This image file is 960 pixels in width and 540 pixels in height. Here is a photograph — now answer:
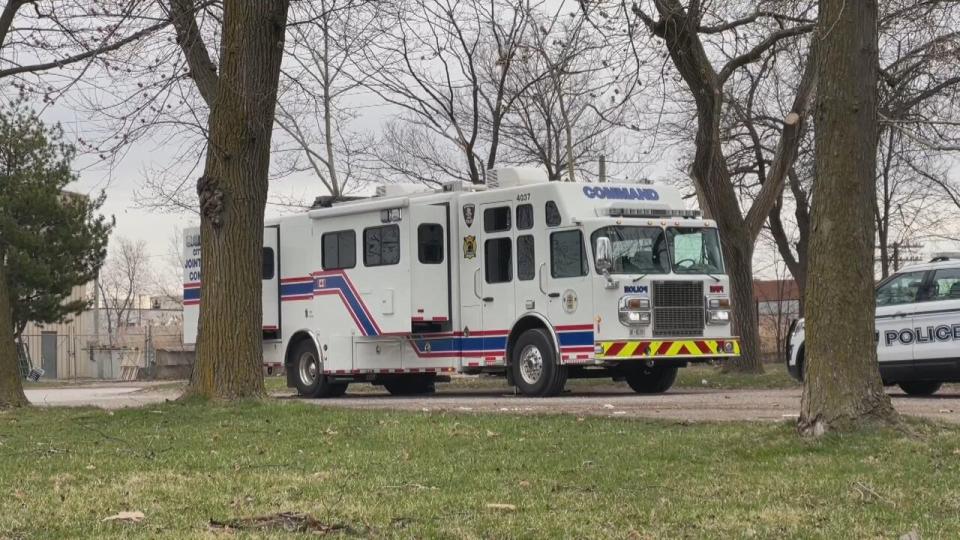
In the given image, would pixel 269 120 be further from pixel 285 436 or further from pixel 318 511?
pixel 318 511

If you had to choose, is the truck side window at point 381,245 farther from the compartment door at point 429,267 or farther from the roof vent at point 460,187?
the roof vent at point 460,187

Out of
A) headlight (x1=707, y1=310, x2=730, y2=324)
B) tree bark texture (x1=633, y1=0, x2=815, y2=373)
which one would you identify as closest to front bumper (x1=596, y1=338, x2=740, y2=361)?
headlight (x1=707, y1=310, x2=730, y2=324)

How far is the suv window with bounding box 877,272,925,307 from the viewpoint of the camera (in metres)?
17.3

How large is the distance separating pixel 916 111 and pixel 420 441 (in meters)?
16.9

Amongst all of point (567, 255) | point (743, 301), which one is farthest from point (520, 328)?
point (743, 301)

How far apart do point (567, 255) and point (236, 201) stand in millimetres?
5302

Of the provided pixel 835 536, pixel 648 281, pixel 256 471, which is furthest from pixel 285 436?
pixel 648 281

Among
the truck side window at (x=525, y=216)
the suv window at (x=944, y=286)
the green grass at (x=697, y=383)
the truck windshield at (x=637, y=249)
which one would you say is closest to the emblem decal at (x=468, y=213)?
the truck side window at (x=525, y=216)

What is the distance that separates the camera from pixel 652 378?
20391mm

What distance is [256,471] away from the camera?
29.8ft

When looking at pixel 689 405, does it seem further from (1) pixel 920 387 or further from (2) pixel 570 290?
(1) pixel 920 387

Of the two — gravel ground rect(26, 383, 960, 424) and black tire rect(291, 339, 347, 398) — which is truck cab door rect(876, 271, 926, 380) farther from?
black tire rect(291, 339, 347, 398)

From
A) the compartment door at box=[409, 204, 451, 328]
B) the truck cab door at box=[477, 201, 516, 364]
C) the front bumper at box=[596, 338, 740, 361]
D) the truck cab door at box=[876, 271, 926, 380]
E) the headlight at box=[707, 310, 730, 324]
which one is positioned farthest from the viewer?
the compartment door at box=[409, 204, 451, 328]

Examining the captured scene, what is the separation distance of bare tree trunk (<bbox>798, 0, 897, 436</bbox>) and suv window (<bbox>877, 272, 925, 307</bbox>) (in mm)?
7739
